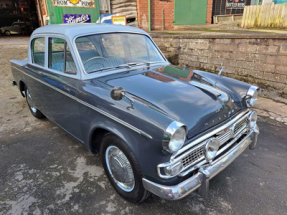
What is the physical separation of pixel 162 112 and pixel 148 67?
128cm

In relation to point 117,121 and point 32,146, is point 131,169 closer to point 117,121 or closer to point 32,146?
point 117,121

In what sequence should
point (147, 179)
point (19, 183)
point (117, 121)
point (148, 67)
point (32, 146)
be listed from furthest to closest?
point (32, 146) < point (148, 67) < point (19, 183) < point (117, 121) < point (147, 179)

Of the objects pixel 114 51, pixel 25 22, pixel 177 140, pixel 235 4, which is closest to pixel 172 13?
pixel 235 4

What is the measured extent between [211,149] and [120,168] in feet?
2.97

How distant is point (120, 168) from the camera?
7.17 feet

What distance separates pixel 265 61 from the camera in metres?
4.94

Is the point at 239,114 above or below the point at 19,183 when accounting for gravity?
above

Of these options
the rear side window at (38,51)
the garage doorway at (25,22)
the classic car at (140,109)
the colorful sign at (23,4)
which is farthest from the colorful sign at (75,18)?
the colorful sign at (23,4)

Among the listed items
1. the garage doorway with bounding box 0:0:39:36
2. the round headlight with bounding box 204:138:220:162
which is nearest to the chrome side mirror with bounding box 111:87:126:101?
the round headlight with bounding box 204:138:220:162

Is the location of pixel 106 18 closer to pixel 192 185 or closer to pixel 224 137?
pixel 224 137

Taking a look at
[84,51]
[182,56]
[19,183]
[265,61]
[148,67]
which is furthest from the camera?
[182,56]

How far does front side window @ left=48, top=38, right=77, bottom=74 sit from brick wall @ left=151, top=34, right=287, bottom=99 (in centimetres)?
424

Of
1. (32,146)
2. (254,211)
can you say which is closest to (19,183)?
(32,146)

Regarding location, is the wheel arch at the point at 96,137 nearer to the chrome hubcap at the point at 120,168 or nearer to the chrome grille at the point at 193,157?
the chrome hubcap at the point at 120,168
